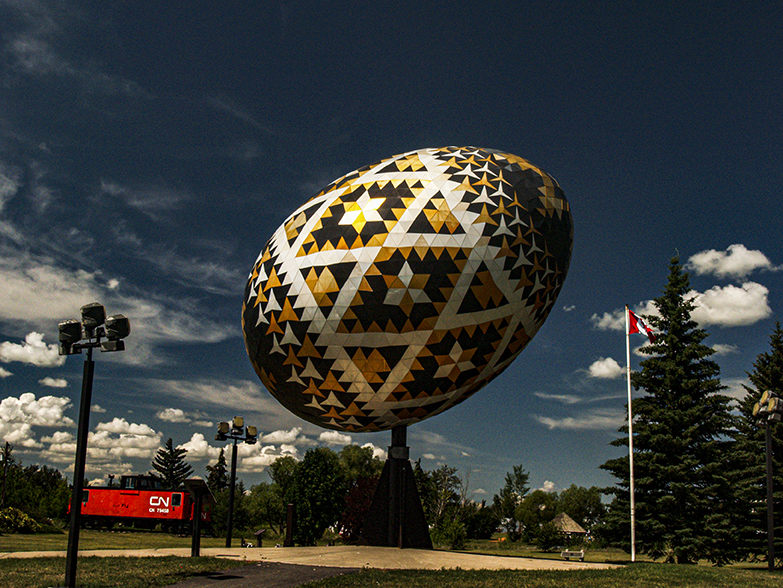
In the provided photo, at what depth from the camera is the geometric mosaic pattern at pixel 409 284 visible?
18516mm

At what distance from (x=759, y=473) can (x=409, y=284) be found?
25038 mm

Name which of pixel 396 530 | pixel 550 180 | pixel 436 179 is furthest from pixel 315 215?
pixel 396 530

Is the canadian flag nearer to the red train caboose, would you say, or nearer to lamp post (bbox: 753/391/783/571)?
lamp post (bbox: 753/391/783/571)

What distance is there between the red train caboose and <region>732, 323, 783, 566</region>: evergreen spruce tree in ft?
112

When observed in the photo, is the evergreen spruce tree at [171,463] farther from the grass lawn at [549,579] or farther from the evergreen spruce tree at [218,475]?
the grass lawn at [549,579]

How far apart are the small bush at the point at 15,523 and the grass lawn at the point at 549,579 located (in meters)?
26.0

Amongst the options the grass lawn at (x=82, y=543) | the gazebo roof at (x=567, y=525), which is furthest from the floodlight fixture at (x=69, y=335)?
the gazebo roof at (x=567, y=525)

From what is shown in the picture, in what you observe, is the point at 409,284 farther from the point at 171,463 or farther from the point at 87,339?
the point at 171,463

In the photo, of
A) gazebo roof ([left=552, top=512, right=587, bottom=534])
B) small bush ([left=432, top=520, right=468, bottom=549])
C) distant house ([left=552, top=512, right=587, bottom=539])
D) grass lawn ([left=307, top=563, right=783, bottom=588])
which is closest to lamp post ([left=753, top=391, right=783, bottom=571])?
grass lawn ([left=307, top=563, right=783, bottom=588])

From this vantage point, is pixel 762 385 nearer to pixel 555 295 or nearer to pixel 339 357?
pixel 555 295

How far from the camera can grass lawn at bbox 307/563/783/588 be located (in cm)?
1285

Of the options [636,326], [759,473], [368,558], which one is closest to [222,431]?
[368,558]

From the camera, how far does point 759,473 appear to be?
30562 mm

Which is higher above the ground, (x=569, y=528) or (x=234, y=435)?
(x=234, y=435)
